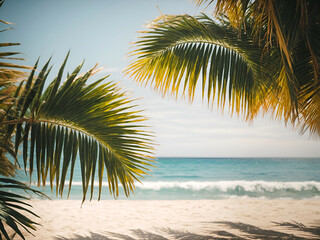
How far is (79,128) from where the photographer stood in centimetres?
191

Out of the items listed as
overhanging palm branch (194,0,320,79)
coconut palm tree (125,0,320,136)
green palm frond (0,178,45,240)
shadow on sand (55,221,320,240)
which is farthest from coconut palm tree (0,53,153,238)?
shadow on sand (55,221,320,240)

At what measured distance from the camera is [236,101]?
324cm

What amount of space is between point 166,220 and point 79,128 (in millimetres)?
4239

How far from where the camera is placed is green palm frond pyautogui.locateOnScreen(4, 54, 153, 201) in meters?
1.77

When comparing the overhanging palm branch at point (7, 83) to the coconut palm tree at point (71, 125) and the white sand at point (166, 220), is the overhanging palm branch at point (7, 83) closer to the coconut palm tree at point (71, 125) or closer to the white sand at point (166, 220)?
the coconut palm tree at point (71, 125)

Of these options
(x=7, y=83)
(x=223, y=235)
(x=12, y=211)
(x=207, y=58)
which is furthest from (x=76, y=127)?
(x=223, y=235)

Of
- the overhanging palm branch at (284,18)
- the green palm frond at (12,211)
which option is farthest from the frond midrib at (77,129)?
the overhanging palm branch at (284,18)

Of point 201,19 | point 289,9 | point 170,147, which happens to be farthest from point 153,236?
point 170,147

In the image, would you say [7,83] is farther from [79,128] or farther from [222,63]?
[222,63]

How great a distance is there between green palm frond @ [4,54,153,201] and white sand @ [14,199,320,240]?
2776 mm

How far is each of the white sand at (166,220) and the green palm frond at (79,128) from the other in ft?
9.11

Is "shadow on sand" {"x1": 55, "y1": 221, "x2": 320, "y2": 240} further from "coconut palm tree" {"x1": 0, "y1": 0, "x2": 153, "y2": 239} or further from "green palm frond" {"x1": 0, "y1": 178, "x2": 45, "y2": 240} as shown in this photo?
"green palm frond" {"x1": 0, "y1": 178, "x2": 45, "y2": 240}

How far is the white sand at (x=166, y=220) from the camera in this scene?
4.43 meters

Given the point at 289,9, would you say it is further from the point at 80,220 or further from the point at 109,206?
the point at 109,206
